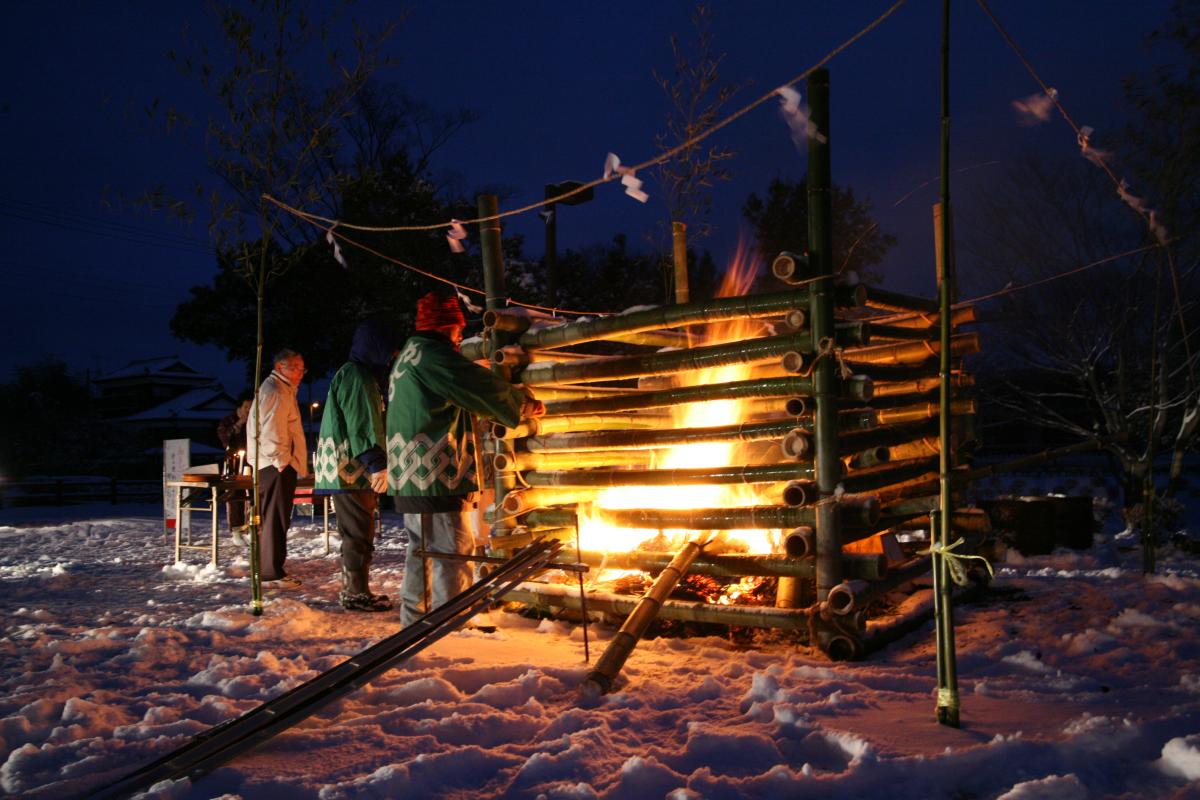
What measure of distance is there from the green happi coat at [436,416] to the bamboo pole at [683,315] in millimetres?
757

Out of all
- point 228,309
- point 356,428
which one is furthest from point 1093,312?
point 228,309

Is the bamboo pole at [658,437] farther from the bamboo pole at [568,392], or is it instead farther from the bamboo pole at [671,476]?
the bamboo pole at [568,392]

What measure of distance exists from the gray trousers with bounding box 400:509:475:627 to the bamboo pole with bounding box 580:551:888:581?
3.27ft

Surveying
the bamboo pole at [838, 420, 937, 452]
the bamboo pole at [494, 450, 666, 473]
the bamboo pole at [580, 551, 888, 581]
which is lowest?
the bamboo pole at [580, 551, 888, 581]

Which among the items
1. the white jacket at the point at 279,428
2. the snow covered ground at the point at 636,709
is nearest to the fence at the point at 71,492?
the white jacket at the point at 279,428

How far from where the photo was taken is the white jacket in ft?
27.4

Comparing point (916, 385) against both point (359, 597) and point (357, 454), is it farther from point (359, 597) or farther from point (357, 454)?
point (359, 597)

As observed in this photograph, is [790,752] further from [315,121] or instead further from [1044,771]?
[315,121]

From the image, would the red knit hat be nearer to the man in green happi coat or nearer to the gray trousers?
the man in green happi coat

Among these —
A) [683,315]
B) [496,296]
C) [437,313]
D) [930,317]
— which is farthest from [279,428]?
[930,317]

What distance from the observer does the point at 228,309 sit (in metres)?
24.2

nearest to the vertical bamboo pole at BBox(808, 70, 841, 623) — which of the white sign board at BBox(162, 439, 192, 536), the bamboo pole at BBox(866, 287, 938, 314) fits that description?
the bamboo pole at BBox(866, 287, 938, 314)

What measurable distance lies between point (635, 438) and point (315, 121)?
3951 mm

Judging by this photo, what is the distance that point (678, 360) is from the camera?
5945 millimetres
